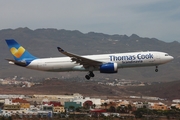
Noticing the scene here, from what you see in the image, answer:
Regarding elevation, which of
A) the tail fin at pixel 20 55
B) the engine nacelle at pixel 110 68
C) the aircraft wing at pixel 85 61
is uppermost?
the tail fin at pixel 20 55

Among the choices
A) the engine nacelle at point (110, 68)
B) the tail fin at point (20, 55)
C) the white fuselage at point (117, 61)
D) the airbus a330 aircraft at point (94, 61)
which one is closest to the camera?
the engine nacelle at point (110, 68)

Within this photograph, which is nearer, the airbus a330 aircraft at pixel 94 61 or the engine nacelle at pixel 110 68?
the engine nacelle at pixel 110 68

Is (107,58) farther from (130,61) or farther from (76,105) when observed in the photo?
(76,105)

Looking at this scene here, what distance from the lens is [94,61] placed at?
66.4 metres

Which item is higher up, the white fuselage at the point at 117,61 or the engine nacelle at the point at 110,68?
the white fuselage at the point at 117,61

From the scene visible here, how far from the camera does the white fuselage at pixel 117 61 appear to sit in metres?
66.3

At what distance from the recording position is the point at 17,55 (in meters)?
70.7

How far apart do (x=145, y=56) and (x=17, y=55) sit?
20181 millimetres

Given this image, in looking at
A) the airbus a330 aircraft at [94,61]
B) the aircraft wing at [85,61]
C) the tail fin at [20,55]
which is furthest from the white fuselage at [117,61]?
the tail fin at [20,55]

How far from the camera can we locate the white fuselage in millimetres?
66312

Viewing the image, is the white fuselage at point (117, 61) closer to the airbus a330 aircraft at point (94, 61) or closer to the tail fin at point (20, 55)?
the airbus a330 aircraft at point (94, 61)

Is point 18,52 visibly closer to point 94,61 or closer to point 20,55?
point 20,55

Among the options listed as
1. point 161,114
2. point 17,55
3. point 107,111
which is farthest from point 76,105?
point 17,55

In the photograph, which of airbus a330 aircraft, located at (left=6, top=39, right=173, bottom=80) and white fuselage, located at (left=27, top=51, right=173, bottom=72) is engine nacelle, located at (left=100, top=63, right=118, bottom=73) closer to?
airbus a330 aircraft, located at (left=6, top=39, right=173, bottom=80)
